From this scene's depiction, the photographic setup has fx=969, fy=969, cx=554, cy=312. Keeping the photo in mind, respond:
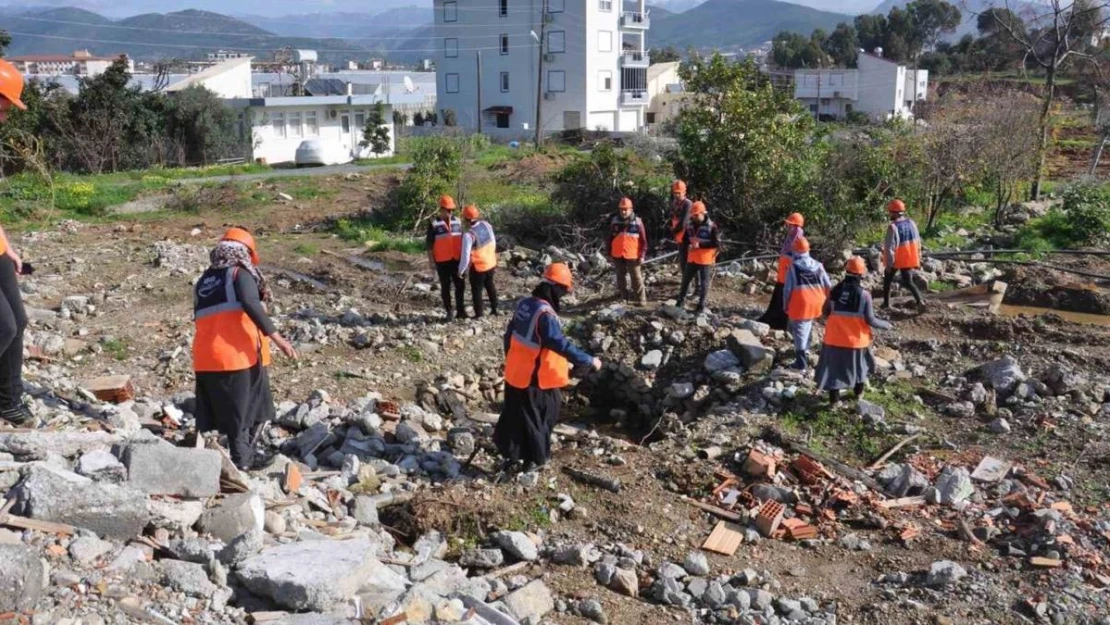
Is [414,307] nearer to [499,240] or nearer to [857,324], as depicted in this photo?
[499,240]

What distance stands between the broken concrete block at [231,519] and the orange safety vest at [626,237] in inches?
282

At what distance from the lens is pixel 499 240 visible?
16734 mm

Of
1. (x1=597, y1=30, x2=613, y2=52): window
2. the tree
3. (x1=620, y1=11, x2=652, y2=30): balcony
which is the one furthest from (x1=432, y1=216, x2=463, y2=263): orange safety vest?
(x1=620, y1=11, x2=652, y2=30): balcony

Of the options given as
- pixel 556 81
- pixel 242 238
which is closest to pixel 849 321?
pixel 242 238

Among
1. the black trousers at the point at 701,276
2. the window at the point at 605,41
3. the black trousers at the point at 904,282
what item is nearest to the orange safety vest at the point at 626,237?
the black trousers at the point at 701,276

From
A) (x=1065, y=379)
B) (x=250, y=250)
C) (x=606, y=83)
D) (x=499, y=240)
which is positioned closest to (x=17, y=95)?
(x=250, y=250)

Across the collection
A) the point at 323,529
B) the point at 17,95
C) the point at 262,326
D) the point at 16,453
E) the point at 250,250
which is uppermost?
the point at 17,95

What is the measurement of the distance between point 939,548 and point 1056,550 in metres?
0.68

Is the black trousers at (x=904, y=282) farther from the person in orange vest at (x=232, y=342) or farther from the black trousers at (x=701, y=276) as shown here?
the person in orange vest at (x=232, y=342)

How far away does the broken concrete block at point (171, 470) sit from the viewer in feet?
17.4

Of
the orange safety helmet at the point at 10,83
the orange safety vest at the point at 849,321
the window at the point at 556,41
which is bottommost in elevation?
the orange safety vest at the point at 849,321

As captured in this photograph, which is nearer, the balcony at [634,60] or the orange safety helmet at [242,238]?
the orange safety helmet at [242,238]

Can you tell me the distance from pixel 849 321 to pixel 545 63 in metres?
46.5

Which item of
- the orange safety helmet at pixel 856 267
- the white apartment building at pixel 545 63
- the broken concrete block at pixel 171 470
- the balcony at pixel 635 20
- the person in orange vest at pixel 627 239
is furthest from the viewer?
the balcony at pixel 635 20
